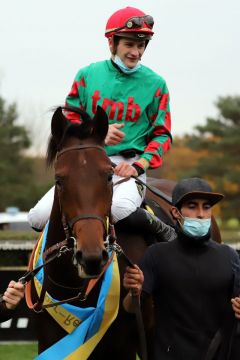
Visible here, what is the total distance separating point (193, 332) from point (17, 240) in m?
8.84

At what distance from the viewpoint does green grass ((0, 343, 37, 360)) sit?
8305mm

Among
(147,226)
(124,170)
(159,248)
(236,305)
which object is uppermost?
(124,170)

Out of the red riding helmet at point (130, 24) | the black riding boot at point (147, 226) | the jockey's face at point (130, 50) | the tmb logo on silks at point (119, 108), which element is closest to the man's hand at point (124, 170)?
the black riding boot at point (147, 226)

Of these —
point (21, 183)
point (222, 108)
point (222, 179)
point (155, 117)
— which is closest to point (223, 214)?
point (222, 179)

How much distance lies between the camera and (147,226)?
5.54 m

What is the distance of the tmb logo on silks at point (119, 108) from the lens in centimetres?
566

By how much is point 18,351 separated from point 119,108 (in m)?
3.87

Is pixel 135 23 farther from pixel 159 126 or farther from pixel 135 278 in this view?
pixel 135 278

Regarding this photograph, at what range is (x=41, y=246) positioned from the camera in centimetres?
505

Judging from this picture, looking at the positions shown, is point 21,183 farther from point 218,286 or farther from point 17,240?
point 218,286

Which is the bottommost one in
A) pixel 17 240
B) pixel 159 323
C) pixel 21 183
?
pixel 21 183

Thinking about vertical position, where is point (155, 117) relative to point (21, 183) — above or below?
above

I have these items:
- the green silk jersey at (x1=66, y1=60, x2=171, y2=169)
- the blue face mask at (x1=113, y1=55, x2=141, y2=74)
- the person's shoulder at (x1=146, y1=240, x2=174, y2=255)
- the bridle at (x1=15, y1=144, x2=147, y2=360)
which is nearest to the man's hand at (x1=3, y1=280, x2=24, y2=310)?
the bridle at (x1=15, y1=144, x2=147, y2=360)

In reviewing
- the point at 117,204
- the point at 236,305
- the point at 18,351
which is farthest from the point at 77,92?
the point at 18,351
